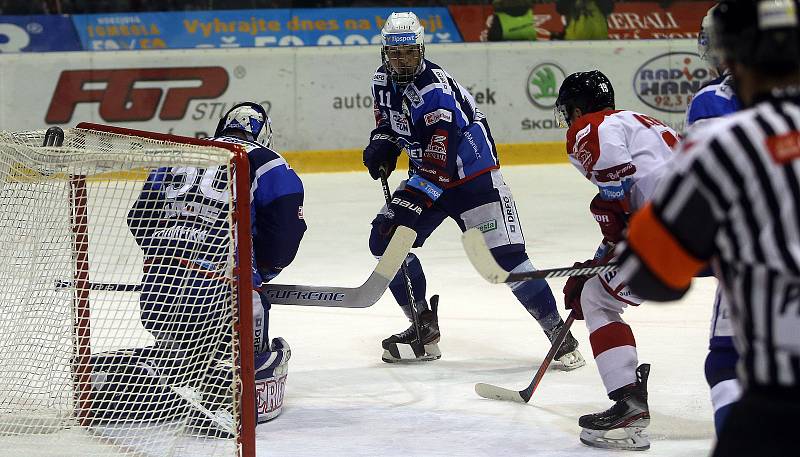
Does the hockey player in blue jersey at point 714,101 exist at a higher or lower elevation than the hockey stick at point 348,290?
higher

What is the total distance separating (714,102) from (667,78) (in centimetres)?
613

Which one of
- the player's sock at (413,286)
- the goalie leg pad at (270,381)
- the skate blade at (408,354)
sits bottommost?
the skate blade at (408,354)

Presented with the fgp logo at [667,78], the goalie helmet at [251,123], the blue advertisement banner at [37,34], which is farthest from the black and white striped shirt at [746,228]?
the fgp logo at [667,78]

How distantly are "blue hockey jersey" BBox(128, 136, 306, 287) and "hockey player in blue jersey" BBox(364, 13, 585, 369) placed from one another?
79cm

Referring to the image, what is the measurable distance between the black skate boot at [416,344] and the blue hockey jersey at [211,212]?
86cm

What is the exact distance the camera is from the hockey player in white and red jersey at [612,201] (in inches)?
114

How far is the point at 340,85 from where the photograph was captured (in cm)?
822

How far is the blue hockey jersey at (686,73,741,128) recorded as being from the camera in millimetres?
2615

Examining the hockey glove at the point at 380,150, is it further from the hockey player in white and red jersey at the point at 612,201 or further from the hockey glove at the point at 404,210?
the hockey player in white and red jersey at the point at 612,201

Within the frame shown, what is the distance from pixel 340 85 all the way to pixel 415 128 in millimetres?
4328

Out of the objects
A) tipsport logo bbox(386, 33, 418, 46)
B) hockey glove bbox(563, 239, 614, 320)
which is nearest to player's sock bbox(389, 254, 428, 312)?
tipsport logo bbox(386, 33, 418, 46)

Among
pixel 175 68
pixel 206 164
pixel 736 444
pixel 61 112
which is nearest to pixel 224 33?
pixel 175 68

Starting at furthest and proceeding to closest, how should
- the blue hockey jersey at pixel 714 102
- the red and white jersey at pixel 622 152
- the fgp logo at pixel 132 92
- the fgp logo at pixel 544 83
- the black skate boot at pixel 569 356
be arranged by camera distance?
the fgp logo at pixel 544 83 → the fgp logo at pixel 132 92 → the black skate boot at pixel 569 356 → the red and white jersey at pixel 622 152 → the blue hockey jersey at pixel 714 102

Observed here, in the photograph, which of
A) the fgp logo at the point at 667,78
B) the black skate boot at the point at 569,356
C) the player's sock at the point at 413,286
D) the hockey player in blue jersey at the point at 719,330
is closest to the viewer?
the hockey player in blue jersey at the point at 719,330
